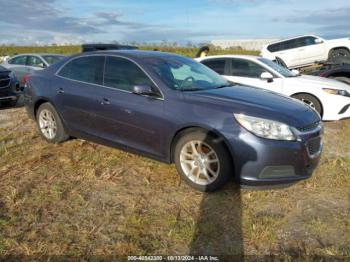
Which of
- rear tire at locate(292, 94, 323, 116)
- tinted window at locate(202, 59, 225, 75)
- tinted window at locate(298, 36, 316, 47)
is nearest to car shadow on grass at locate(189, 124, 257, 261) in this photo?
rear tire at locate(292, 94, 323, 116)

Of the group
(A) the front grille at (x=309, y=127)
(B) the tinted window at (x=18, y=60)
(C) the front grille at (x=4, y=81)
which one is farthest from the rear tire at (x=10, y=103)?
(A) the front grille at (x=309, y=127)

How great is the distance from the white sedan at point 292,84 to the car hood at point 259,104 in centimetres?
342

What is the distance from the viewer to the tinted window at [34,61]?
1395cm

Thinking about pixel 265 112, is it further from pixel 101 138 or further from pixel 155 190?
pixel 101 138

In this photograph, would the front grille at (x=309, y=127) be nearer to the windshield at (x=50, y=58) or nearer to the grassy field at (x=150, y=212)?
the grassy field at (x=150, y=212)

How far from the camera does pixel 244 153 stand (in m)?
4.05

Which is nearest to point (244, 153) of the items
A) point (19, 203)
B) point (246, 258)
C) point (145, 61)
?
point (246, 258)

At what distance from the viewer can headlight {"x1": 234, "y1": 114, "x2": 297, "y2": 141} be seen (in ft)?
13.3

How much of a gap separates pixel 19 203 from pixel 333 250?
313cm

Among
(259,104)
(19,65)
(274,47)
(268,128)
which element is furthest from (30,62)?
(268,128)

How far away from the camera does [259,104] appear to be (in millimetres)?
4398

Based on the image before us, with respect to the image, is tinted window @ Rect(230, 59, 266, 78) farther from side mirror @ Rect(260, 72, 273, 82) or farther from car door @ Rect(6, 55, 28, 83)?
car door @ Rect(6, 55, 28, 83)

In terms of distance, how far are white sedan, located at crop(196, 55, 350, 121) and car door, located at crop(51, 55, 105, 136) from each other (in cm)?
393

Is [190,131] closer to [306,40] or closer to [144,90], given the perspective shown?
[144,90]
